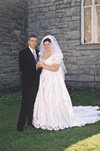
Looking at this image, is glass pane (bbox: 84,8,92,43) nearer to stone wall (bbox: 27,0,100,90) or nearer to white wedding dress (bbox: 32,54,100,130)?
stone wall (bbox: 27,0,100,90)

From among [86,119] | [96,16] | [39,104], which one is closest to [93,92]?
[96,16]

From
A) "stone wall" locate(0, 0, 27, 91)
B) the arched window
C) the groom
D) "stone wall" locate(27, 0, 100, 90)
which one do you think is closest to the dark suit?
the groom

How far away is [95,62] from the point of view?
29.6 ft

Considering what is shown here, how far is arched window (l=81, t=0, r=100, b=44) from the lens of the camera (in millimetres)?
9102

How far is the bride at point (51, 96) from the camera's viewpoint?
4723mm

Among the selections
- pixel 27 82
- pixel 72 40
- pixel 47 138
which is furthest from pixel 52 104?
pixel 72 40

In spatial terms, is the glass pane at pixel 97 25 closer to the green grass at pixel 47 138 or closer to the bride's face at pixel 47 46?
the bride's face at pixel 47 46

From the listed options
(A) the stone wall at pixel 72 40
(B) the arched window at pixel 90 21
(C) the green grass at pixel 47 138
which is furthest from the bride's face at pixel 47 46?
(B) the arched window at pixel 90 21

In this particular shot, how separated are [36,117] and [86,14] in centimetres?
584

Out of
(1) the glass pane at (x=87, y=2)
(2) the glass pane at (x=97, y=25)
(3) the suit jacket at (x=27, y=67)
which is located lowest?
(3) the suit jacket at (x=27, y=67)

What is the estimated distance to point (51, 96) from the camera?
4.79 metres

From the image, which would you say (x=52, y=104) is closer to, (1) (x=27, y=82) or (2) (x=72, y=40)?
(1) (x=27, y=82)

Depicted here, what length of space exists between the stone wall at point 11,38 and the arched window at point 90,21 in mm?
2913

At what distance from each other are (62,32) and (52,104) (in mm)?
5568
